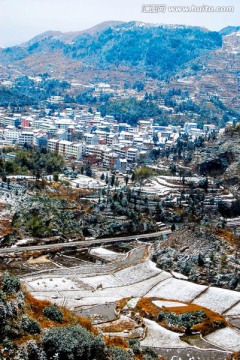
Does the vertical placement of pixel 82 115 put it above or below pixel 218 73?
below

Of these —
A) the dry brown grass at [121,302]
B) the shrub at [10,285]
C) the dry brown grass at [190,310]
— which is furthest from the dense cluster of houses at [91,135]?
the shrub at [10,285]

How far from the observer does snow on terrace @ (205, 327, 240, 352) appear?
25422 millimetres

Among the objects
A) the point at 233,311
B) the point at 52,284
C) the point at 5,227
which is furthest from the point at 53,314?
the point at 5,227

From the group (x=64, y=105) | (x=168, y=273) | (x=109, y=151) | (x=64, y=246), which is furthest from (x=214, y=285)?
(x=64, y=105)

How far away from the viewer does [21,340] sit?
18.7 m

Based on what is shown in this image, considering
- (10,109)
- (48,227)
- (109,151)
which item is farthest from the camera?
(10,109)

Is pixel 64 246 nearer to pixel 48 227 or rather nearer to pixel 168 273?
pixel 48 227

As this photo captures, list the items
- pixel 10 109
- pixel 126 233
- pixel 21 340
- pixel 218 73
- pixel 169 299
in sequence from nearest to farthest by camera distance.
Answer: pixel 21 340 → pixel 169 299 → pixel 126 233 → pixel 10 109 → pixel 218 73

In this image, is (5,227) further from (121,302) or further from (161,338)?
(161,338)

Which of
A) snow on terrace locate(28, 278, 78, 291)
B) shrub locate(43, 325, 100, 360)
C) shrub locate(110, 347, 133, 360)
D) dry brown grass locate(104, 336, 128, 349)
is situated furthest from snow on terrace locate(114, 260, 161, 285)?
shrub locate(43, 325, 100, 360)

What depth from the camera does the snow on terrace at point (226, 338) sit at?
2542cm

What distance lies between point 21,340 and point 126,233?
3212cm

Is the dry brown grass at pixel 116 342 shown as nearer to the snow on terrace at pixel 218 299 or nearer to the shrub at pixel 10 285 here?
the shrub at pixel 10 285

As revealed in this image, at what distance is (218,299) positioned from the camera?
32.6 metres
